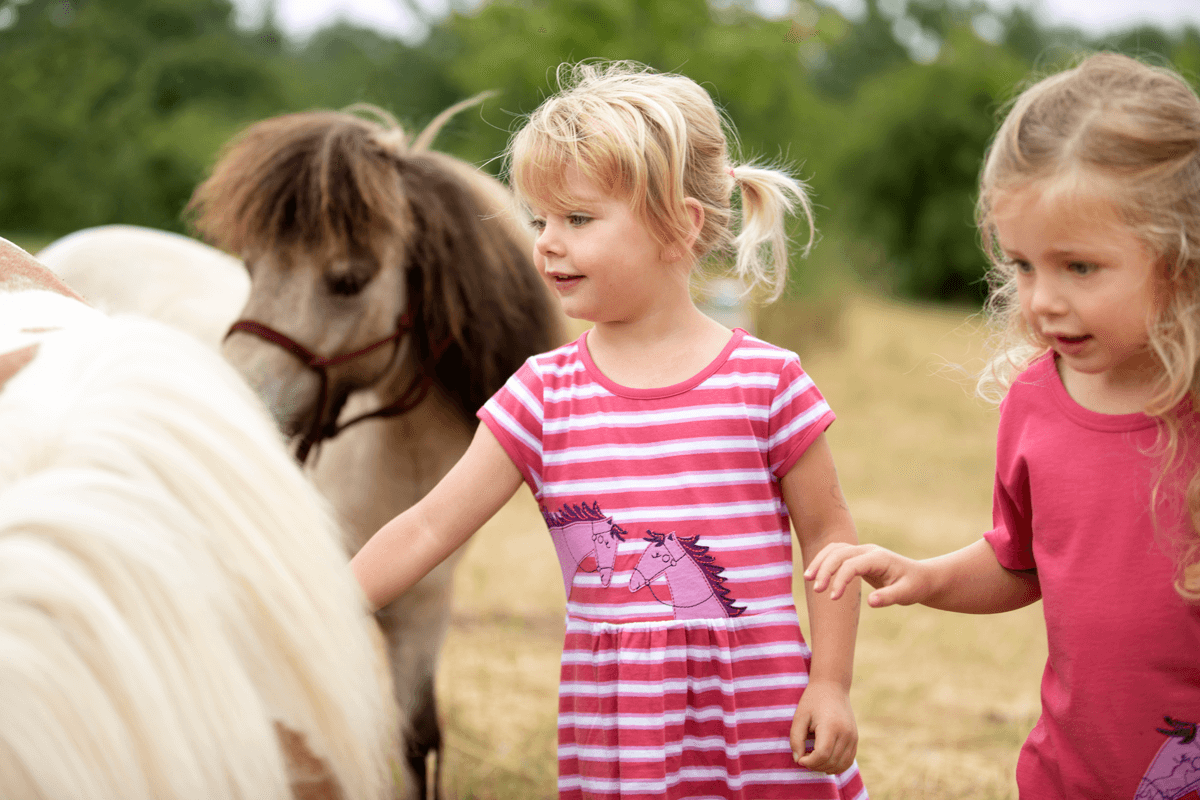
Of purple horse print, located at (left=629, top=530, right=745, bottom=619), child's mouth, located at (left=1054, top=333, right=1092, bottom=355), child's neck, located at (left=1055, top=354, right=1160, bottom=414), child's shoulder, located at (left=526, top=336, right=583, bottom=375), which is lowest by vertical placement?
purple horse print, located at (left=629, top=530, right=745, bottom=619)

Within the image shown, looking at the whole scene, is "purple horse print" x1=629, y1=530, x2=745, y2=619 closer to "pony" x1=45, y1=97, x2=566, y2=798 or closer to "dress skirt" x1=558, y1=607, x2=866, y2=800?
"dress skirt" x1=558, y1=607, x2=866, y2=800

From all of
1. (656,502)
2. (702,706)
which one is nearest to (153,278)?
(656,502)

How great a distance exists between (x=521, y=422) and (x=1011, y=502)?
0.65 metres

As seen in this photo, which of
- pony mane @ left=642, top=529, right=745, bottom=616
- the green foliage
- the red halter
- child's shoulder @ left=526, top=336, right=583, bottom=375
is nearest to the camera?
pony mane @ left=642, top=529, right=745, bottom=616

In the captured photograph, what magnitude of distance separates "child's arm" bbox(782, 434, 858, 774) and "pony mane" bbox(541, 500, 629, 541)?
0.23 metres

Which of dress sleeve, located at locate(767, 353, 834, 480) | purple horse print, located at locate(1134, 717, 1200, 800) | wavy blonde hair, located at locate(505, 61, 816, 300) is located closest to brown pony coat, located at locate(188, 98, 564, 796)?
wavy blonde hair, located at locate(505, 61, 816, 300)

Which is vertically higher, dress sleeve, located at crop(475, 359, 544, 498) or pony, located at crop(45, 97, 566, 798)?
dress sleeve, located at crop(475, 359, 544, 498)

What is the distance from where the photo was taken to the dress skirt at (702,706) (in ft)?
4.07

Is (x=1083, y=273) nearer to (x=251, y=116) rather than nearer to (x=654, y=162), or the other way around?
(x=654, y=162)

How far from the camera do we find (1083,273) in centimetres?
109

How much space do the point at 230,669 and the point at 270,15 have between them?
92.8 feet

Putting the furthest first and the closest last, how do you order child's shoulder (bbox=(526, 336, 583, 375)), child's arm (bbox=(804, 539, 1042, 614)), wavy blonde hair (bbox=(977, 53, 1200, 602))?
child's shoulder (bbox=(526, 336, 583, 375)) → child's arm (bbox=(804, 539, 1042, 614)) → wavy blonde hair (bbox=(977, 53, 1200, 602))

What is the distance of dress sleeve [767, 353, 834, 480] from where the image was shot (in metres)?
1.28

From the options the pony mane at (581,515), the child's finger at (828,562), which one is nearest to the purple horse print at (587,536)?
the pony mane at (581,515)
